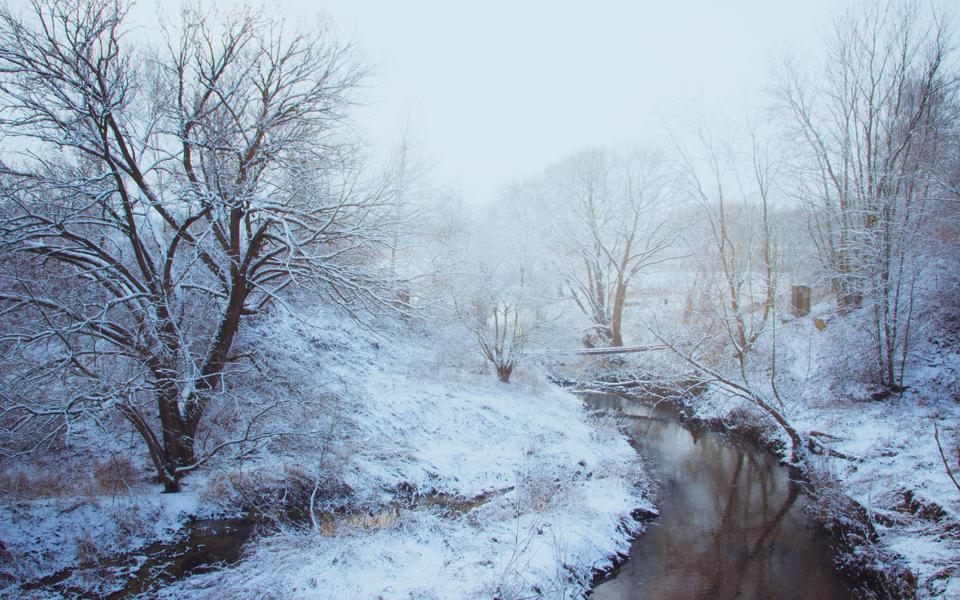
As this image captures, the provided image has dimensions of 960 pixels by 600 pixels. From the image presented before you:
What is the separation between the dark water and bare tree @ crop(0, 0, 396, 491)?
630 cm

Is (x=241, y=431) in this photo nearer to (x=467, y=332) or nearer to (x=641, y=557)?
(x=641, y=557)

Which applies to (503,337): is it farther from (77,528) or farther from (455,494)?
(77,528)

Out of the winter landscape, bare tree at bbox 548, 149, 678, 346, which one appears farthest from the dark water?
bare tree at bbox 548, 149, 678, 346

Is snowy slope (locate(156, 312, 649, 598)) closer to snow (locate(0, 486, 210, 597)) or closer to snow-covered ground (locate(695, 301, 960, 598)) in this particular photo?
snow (locate(0, 486, 210, 597))

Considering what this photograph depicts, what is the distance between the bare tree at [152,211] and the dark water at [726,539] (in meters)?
6.30

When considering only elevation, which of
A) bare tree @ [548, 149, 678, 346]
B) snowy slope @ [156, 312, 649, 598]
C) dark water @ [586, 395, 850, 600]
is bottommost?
dark water @ [586, 395, 850, 600]

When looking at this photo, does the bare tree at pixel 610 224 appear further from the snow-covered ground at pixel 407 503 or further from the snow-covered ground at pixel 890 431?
the snow-covered ground at pixel 407 503

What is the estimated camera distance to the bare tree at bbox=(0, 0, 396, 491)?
19.5 ft

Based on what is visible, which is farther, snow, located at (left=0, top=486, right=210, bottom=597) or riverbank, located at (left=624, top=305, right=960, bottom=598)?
riverbank, located at (left=624, top=305, right=960, bottom=598)

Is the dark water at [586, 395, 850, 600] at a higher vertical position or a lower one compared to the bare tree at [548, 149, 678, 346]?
lower

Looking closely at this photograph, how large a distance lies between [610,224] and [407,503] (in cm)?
2025

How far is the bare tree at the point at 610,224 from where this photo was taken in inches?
932

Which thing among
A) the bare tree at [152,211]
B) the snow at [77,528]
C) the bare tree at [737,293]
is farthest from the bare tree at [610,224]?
the snow at [77,528]

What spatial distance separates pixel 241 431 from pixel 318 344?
6285 mm
